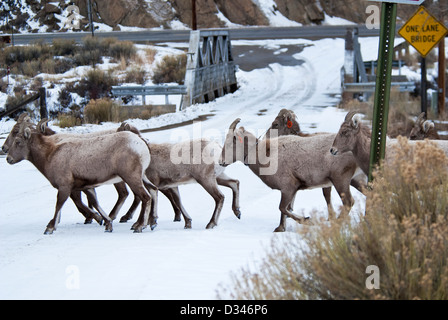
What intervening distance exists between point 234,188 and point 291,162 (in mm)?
1328

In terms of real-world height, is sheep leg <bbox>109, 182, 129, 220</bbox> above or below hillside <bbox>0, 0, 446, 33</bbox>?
below

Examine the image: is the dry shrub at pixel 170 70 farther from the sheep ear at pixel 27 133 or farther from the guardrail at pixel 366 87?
the sheep ear at pixel 27 133

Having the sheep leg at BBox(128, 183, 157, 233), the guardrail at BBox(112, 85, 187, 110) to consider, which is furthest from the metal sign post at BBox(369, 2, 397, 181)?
the guardrail at BBox(112, 85, 187, 110)

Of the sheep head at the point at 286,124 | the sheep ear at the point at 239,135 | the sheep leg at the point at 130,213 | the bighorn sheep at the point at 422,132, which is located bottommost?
the sheep leg at the point at 130,213

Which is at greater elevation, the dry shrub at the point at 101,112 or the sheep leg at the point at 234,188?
the sheep leg at the point at 234,188

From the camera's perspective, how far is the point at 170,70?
112 ft

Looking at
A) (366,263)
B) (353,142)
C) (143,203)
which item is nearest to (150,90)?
(143,203)

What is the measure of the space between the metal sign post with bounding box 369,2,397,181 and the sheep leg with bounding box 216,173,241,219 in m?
3.26

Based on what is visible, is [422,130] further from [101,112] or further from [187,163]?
[101,112]

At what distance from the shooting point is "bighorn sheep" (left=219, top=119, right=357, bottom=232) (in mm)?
10016

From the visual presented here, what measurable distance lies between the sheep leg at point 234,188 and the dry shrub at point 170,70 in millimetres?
22181

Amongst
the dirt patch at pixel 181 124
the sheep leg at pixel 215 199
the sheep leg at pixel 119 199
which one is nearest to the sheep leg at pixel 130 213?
the sheep leg at pixel 119 199

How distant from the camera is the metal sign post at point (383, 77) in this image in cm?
774

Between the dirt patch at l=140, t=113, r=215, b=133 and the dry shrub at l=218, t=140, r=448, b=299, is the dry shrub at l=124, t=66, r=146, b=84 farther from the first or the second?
the dry shrub at l=218, t=140, r=448, b=299
